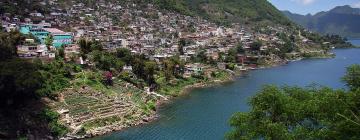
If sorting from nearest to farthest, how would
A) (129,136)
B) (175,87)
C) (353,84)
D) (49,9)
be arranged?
(353,84) < (129,136) < (175,87) < (49,9)

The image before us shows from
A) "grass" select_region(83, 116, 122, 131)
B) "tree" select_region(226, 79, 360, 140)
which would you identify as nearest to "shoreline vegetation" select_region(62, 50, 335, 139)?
"grass" select_region(83, 116, 122, 131)

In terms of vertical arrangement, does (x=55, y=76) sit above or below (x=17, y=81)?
below

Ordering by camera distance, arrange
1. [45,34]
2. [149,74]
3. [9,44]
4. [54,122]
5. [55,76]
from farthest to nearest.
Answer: [45,34] < [149,74] < [9,44] < [55,76] < [54,122]

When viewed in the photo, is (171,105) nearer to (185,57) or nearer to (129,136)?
(129,136)

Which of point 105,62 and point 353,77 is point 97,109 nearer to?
point 105,62

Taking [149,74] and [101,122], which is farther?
[149,74]

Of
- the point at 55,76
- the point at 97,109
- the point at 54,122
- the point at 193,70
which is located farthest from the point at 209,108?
the point at 193,70

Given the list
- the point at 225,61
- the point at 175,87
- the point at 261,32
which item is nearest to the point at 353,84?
the point at 175,87

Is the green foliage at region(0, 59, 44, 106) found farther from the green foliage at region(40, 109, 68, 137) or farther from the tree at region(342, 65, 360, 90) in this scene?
the tree at region(342, 65, 360, 90)
